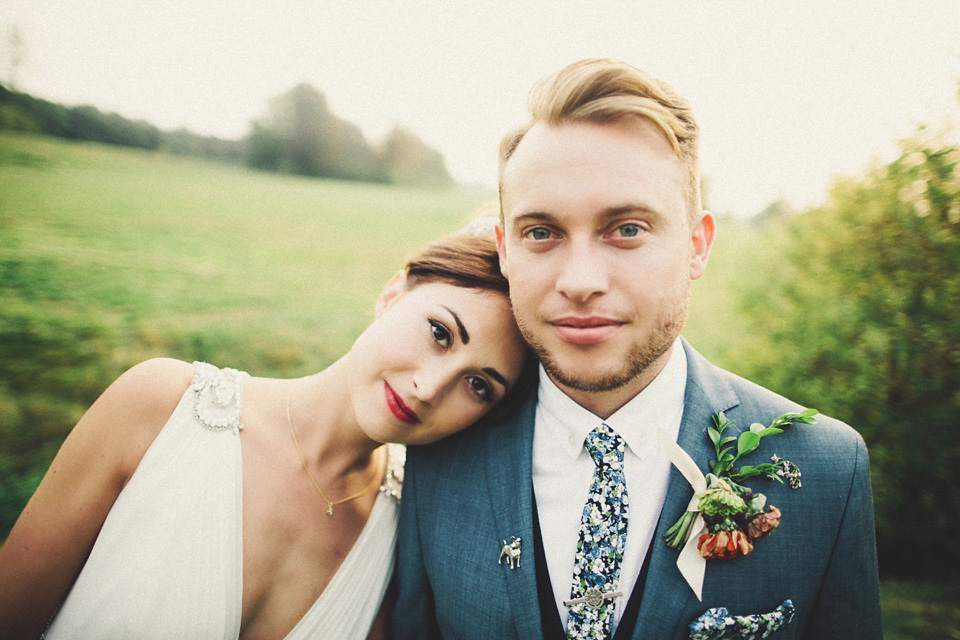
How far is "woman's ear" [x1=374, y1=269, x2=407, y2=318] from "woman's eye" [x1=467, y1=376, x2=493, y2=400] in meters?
0.58

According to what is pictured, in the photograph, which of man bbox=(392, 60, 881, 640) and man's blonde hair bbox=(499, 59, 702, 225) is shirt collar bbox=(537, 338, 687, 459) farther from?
man's blonde hair bbox=(499, 59, 702, 225)

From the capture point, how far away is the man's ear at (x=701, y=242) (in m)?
1.93

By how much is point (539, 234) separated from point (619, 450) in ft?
2.93

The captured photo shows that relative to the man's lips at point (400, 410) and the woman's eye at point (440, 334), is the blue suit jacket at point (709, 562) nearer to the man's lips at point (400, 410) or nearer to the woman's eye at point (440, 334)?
the man's lips at point (400, 410)

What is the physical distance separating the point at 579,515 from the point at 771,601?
0.69 metres

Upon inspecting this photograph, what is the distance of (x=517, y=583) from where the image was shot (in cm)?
173

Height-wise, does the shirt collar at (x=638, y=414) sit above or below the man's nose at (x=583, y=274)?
below

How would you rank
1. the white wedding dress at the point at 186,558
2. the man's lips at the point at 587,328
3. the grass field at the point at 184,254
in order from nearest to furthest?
the man's lips at the point at 587,328 < the white wedding dress at the point at 186,558 < the grass field at the point at 184,254

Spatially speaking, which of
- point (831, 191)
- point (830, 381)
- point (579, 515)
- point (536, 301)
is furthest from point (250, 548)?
point (831, 191)

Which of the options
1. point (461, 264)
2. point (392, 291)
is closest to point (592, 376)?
point (461, 264)

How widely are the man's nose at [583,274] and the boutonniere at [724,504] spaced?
0.60 meters

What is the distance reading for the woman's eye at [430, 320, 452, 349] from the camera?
2037mm

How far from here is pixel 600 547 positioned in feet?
5.63

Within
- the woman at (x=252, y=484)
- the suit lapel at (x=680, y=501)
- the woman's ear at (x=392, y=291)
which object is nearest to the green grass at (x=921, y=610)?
the suit lapel at (x=680, y=501)
